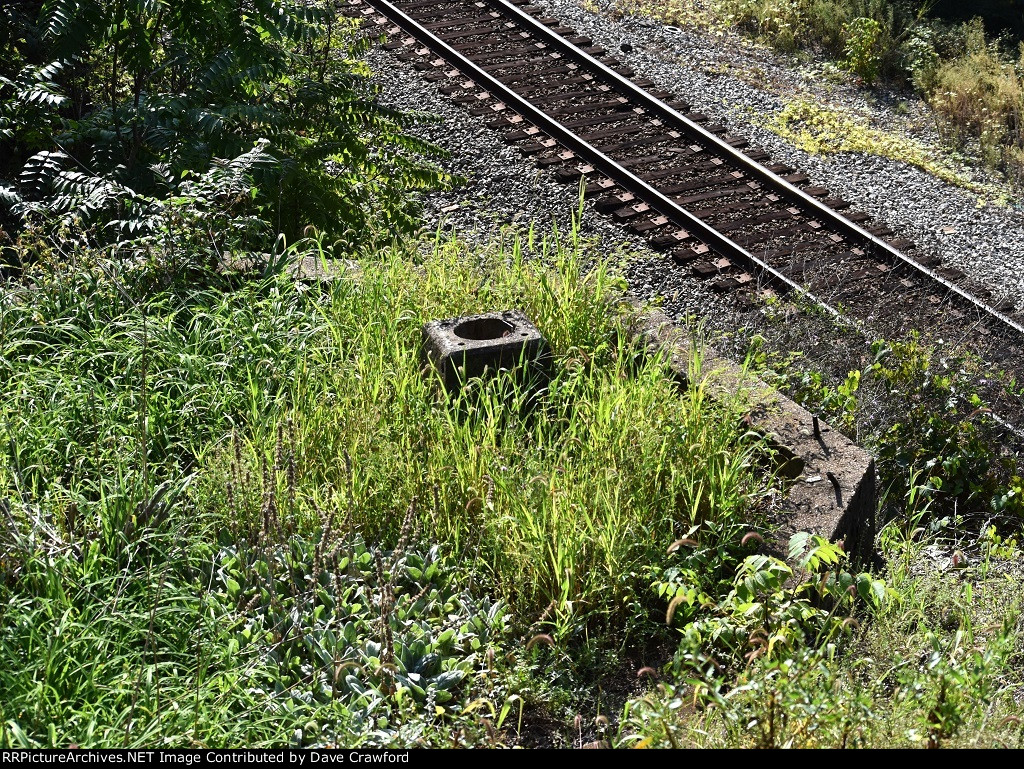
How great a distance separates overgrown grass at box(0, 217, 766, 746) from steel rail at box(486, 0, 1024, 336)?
10.7 ft

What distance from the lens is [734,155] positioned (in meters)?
9.38

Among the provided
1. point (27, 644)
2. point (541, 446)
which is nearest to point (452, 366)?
point (541, 446)

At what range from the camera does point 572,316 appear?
5531mm

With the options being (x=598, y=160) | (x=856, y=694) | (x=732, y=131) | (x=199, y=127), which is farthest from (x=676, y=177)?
(x=856, y=694)

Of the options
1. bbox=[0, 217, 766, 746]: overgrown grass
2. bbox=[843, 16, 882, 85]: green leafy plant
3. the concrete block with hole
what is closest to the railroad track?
bbox=[843, 16, 882, 85]: green leafy plant

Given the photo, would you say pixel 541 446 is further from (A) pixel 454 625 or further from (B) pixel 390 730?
(B) pixel 390 730

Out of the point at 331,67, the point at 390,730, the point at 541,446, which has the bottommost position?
the point at 390,730

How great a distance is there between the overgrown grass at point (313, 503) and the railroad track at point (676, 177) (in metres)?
2.79

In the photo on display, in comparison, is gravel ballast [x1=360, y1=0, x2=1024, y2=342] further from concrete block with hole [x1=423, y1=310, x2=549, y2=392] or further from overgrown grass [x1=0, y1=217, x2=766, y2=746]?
overgrown grass [x1=0, y1=217, x2=766, y2=746]

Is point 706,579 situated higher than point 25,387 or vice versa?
point 25,387

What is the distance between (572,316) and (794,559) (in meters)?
1.85

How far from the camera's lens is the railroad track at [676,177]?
765 cm

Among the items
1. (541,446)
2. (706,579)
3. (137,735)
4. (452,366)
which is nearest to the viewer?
(137,735)

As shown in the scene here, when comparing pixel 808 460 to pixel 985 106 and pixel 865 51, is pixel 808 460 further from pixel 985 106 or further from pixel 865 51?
pixel 865 51
